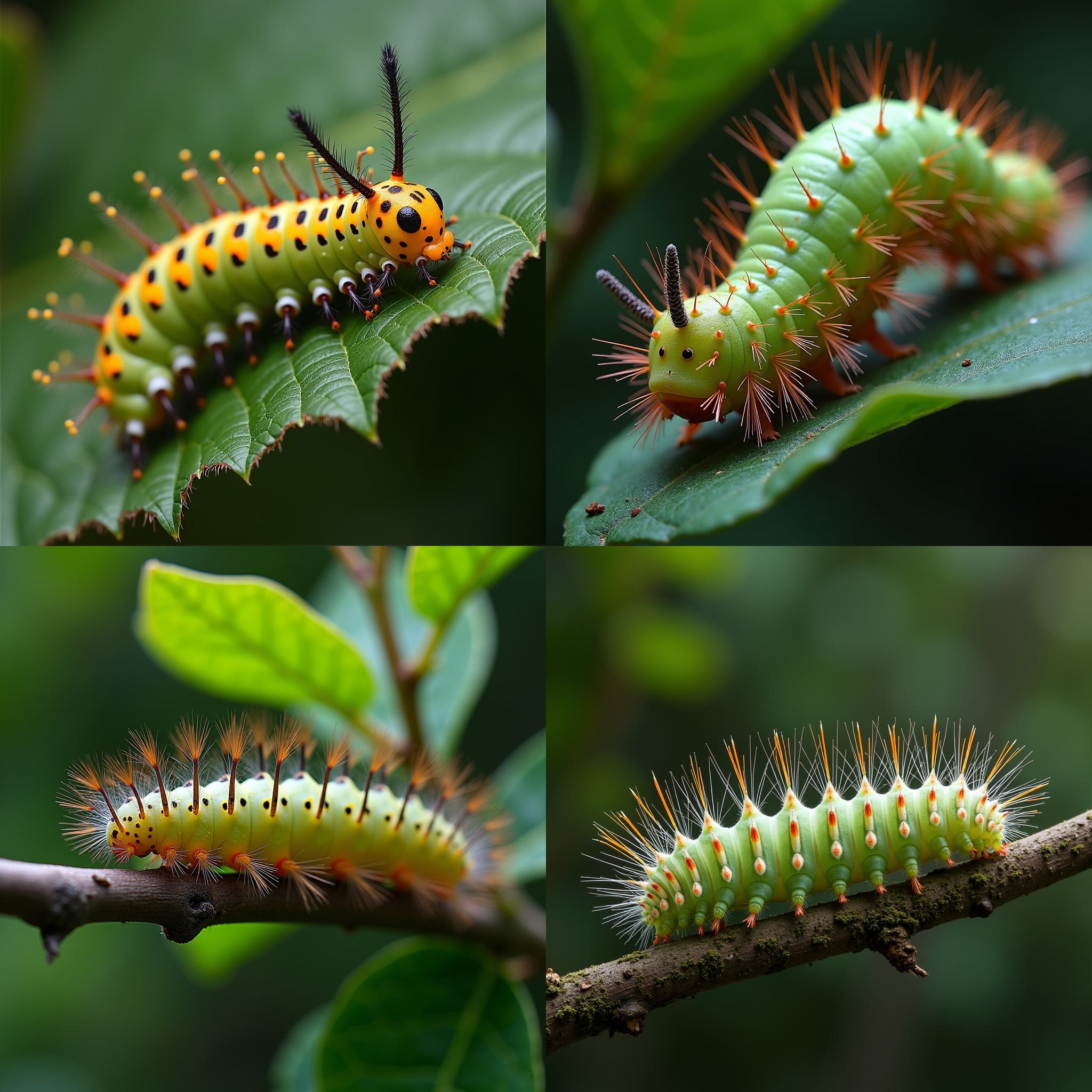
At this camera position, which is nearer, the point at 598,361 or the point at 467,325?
the point at 467,325

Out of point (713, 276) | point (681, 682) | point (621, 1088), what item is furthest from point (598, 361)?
point (621, 1088)

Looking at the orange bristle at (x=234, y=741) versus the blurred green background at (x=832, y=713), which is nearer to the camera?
the orange bristle at (x=234, y=741)

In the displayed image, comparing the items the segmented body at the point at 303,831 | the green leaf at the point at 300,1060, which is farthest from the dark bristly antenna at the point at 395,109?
the green leaf at the point at 300,1060

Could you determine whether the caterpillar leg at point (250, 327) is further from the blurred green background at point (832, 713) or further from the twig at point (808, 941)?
the twig at point (808, 941)

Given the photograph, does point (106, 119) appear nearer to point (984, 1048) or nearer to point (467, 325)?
point (467, 325)

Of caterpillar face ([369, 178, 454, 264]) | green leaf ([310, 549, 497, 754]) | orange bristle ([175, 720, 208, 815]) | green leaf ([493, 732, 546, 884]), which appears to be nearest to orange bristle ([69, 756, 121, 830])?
orange bristle ([175, 720, 208, 815])

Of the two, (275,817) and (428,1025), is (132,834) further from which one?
(428,1025)

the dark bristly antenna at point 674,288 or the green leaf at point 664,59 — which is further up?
the green leaf at point 664,59
